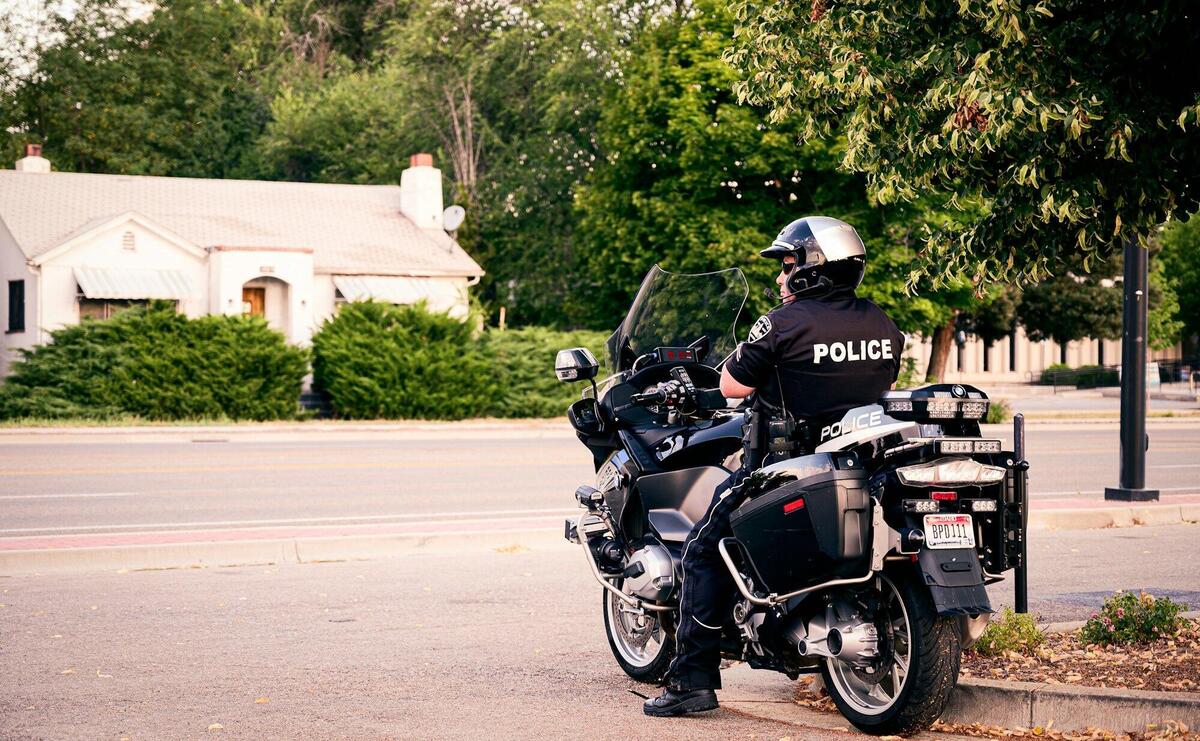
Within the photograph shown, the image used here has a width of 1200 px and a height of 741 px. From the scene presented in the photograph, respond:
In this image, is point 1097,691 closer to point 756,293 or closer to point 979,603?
point 979,603

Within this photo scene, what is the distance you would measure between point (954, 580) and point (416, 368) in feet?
92.4

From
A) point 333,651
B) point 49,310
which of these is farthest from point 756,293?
point 333,651

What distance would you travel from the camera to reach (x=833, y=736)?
5902 millimetres

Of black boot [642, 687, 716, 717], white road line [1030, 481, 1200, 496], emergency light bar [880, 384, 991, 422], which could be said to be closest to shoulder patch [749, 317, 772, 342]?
Result: emergency light bar [880, 384, 991, 422]

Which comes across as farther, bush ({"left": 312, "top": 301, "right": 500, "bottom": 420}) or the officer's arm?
bush ({"left": 312, "top": 301, "right": 500, "bottom": 420})

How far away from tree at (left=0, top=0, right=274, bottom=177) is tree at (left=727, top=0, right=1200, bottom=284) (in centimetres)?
5722

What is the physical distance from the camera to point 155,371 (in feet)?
102

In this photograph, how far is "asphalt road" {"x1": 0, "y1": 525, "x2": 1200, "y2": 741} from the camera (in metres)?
6.21

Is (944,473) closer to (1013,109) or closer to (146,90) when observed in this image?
(1013,109)

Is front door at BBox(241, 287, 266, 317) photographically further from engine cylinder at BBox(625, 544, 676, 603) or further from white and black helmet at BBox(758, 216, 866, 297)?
white and black helmet at BBox(758, 216, 866, 297)

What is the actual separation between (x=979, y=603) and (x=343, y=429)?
2606 centimetres

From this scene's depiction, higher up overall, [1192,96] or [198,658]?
[1192,96]

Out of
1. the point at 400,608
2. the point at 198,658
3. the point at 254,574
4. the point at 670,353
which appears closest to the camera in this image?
the point at 670,353

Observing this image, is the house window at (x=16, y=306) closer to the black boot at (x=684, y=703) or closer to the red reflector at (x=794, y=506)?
the black boot at (x=684, y=703)
